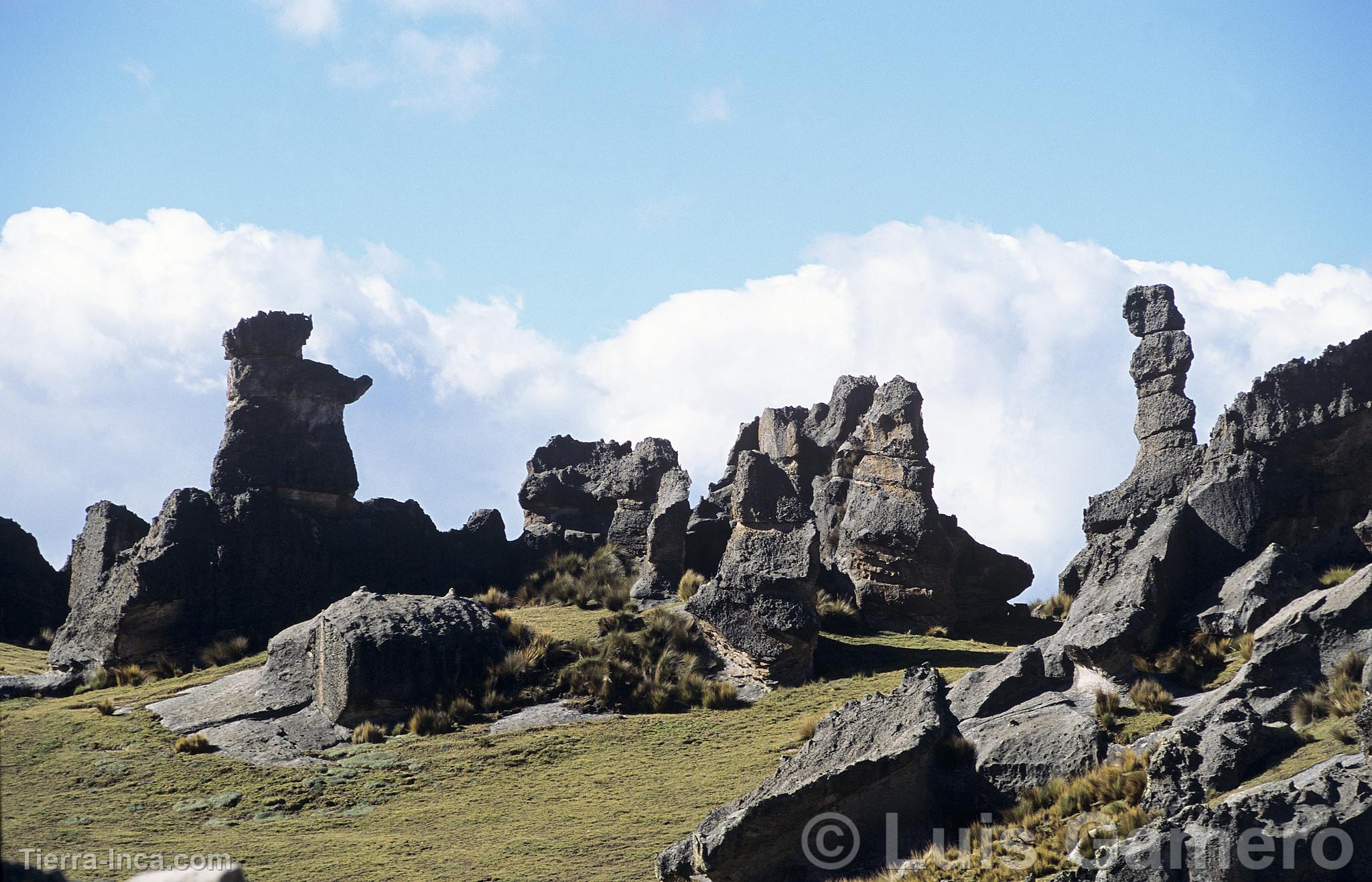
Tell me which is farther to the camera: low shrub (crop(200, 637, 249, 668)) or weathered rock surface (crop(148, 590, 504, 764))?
low shrub (crop(200, 637, 249, 668))

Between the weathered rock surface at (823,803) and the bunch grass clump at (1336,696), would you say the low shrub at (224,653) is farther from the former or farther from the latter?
the bunch grass clump at (1336,696)

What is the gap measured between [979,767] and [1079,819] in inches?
79.1

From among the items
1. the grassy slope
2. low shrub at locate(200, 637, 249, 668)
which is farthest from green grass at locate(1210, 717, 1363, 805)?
low shrub at locate(200, 637, 249, 668)

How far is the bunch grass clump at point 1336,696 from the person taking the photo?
1548 centimetres

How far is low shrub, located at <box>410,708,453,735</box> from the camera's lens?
2417 centimetres

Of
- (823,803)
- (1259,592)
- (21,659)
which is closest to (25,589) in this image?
(21,659)

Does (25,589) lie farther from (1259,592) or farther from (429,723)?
(1259,592)

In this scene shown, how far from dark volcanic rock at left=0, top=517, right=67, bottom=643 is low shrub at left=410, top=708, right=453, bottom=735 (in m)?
18.5

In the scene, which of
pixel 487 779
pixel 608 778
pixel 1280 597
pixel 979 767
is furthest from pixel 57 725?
pixel 1280 597

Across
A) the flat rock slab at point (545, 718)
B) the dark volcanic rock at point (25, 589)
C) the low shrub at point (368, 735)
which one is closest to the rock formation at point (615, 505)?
the flat rock slab at point (545, 718)

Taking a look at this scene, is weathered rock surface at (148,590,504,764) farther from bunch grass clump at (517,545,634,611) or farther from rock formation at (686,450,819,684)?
bunch grass clump at (517,545,634,611)

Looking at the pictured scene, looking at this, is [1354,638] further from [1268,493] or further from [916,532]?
[916,532]

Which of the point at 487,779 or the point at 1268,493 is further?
the point at 1268,493

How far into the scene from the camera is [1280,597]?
2089 centimetres
